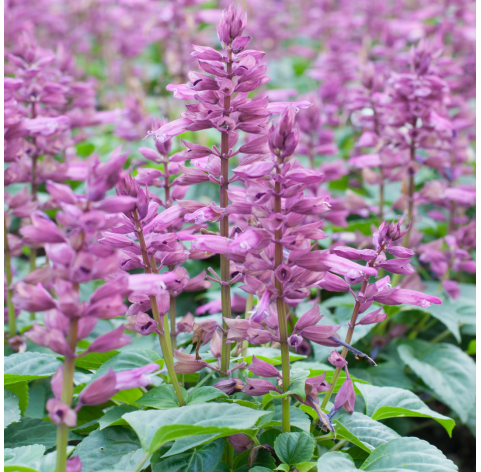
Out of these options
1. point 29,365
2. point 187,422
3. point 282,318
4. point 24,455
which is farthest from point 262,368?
point 29,365

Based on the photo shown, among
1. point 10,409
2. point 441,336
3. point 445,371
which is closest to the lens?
point 10,409

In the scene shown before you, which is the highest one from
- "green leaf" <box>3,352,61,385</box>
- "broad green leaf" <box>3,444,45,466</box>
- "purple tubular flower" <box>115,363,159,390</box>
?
"purple tubular flower" <box>115,363,159,390</box>

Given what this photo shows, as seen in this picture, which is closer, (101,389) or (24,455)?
(101,389)

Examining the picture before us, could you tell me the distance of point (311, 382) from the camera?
1.18m

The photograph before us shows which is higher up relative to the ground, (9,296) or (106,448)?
(9,296)

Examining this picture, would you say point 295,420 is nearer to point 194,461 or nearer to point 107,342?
point 194,461

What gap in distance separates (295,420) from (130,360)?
464 millimetres

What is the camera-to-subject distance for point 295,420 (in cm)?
129

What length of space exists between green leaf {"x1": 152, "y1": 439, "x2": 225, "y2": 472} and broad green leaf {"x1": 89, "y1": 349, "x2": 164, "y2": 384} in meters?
0.25

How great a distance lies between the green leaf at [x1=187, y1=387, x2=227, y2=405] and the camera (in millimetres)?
1219

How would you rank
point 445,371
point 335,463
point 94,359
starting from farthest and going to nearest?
point 445,371 < point 94,359 < point 335,463

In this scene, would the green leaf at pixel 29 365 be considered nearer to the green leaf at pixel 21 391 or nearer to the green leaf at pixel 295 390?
the green leaf at pixel 21 391

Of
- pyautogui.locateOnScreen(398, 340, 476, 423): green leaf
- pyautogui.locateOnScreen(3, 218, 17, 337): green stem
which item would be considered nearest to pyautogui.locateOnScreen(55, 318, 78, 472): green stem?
pyautogui.locateOnScreen(3, 218, 17, 337): green stem

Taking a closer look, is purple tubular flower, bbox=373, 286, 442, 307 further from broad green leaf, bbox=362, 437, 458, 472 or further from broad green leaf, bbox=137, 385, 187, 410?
broad green leaf, bbox=137, 385, 187, 410
